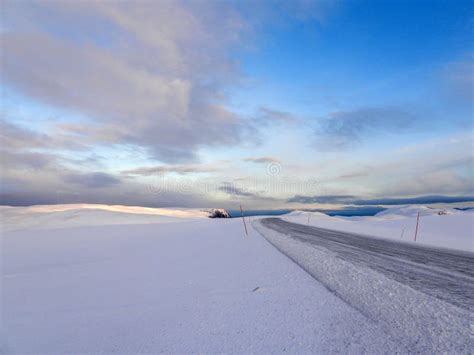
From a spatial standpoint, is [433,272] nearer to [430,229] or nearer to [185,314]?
[185,314]

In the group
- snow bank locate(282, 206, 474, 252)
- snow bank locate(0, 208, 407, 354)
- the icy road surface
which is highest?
snow bank locate(0, 208, 407, 354)

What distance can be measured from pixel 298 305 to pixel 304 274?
237 centimetres

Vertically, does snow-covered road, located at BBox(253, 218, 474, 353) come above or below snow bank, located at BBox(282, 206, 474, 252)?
above

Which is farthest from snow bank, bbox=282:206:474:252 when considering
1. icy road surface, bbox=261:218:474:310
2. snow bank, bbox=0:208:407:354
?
snow bank, bbox=0:208:407:354

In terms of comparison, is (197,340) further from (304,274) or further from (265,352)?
(304,274)

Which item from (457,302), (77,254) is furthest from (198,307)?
(77,254)

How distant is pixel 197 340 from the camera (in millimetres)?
3785

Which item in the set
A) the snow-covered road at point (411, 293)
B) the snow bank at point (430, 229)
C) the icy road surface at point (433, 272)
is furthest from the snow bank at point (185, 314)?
the snow bank at point (430, 229)

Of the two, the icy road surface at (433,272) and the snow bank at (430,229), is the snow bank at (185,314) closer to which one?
the icy road surface at (433,272)

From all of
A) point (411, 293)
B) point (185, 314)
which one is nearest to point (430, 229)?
point (411, 293)

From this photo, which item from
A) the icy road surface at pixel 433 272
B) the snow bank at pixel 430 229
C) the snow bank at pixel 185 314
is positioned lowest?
the snow bank at pixel 430 229

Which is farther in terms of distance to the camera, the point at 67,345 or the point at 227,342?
the point at 67,345

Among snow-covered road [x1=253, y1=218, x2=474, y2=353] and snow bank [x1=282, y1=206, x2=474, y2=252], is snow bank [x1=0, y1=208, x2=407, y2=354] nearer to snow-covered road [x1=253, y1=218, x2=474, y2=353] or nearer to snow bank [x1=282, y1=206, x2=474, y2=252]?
snow-covered road [x1=253, y1=218, x2=474, y2=353]

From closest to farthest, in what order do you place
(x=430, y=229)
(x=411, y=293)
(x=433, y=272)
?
(x=411, y=293)
(x=433, y=272)
(x=430, y=229)
